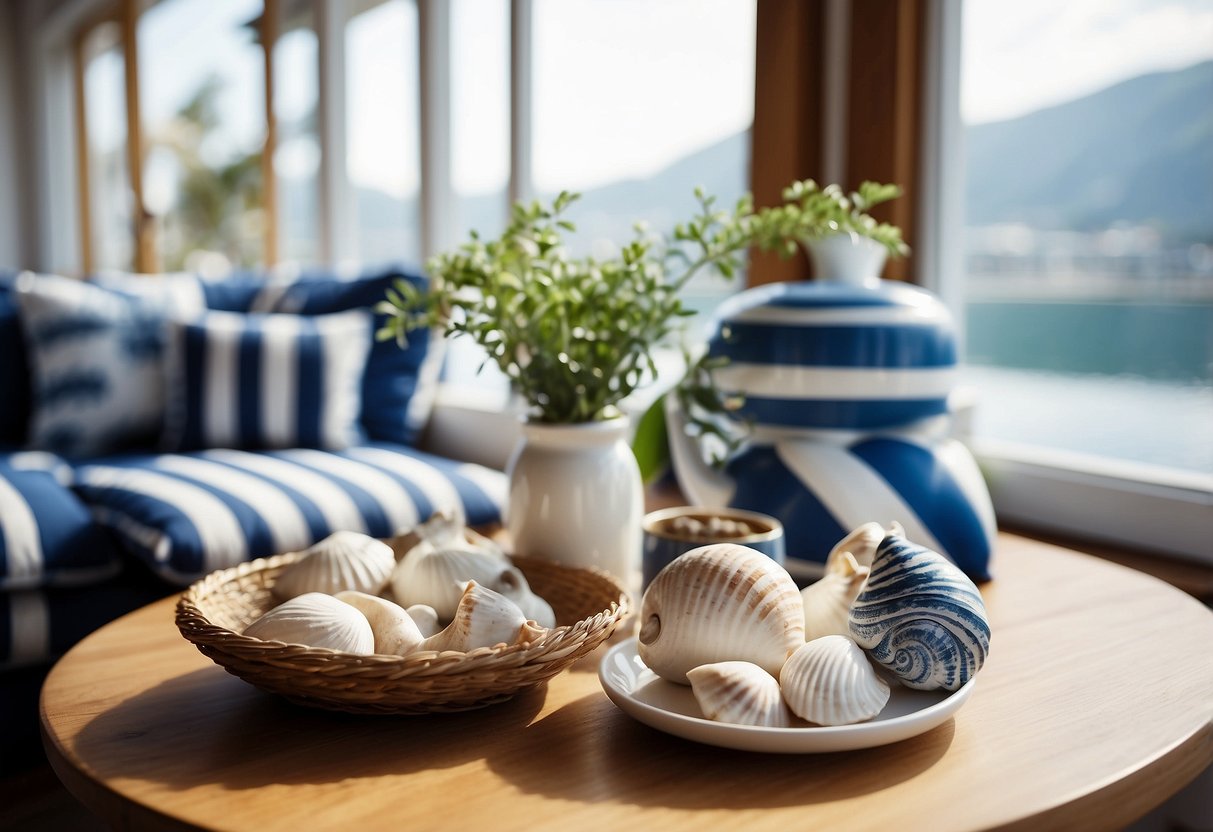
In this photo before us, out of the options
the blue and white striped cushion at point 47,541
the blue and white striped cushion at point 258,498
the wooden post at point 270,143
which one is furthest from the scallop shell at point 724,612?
the wooden post at point 270,143

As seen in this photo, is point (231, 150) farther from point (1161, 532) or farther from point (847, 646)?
point (847, 646)

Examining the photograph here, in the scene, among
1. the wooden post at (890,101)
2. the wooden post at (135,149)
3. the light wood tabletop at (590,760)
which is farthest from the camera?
the wooden post at (135,149)

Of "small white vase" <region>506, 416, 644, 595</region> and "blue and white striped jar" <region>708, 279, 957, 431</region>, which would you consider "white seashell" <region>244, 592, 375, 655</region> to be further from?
"blue and white striped jar" <region>708, 279, 957, 431</region>

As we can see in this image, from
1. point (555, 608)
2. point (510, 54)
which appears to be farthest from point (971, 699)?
point (510, 54)

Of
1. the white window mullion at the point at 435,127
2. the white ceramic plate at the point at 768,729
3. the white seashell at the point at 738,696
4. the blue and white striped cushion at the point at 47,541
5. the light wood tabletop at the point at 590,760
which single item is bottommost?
the blue and white striped cushion at the point at 47,541

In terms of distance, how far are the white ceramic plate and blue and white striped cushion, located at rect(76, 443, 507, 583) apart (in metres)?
0.83

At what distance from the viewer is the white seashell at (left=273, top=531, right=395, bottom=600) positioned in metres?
0.81

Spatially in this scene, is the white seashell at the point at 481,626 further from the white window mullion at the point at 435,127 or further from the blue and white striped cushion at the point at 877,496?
the white window mullion at the point at 435,127

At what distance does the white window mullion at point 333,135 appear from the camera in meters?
2.96

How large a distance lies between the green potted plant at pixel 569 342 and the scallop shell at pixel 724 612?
0.29m

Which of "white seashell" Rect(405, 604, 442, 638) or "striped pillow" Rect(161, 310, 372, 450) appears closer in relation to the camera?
"white seashell" Rect(405, 604, 442, 638)

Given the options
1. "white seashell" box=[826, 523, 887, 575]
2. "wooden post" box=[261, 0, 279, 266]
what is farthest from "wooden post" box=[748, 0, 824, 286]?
"wooden post" box=[261, 0, 279, 266]

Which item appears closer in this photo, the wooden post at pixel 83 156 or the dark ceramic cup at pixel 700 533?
the dark ceramic cup at pixel 700 533

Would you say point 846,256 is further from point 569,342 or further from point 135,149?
point 135,149
